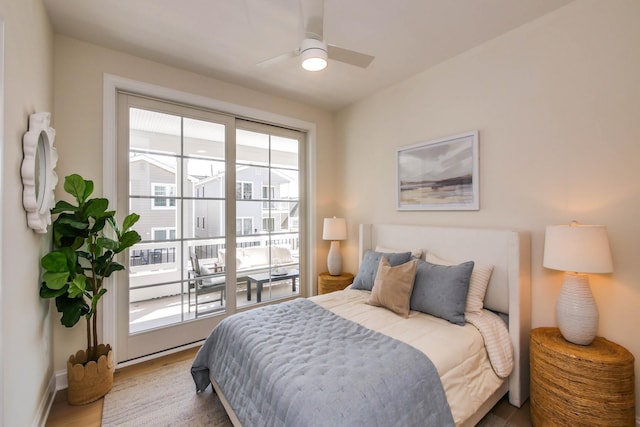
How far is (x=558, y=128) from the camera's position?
1940 millimetres

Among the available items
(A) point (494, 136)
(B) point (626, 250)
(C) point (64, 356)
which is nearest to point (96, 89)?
(C) point (64, 356)

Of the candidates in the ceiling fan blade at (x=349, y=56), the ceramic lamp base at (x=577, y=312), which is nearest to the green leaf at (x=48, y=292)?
the ceiling fan blade at (x=349, y=56)

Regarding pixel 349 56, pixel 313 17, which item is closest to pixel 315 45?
pixel 313 17

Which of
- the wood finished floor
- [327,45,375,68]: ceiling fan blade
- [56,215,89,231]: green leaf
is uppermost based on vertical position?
[327,45,375,68]: ceiling fan blade

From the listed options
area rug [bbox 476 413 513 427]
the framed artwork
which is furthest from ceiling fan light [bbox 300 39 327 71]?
area rug [bbox 476 413 513 427]

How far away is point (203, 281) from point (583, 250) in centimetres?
303

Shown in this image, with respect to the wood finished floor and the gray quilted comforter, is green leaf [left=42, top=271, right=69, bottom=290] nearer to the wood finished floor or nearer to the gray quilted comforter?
the wood finished floor

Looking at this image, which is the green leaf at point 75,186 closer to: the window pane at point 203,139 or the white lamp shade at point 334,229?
the window pane at point 203,139

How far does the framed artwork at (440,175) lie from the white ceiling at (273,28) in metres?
0.78

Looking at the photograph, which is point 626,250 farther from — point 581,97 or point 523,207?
point 581,97

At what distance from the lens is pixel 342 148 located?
371cm

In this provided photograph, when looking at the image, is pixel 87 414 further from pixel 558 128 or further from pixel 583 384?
pixel 558 128

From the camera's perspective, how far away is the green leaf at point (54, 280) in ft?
5.66

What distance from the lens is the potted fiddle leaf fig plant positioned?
1784mm
